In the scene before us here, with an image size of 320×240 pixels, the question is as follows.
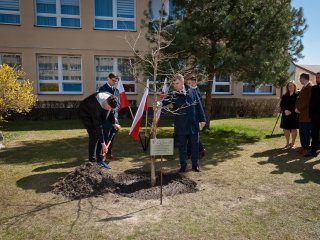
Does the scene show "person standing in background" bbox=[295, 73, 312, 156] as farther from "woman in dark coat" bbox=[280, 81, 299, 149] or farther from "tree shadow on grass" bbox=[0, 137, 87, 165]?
"tree shadow on grass" bbox=[0, 137, 87, 165]

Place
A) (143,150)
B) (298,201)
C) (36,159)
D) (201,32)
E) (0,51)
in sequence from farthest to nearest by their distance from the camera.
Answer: (0,51)
(201,32)
(143,150)
(36,159)
(298,201)

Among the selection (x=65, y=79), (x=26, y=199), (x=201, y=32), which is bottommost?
(x=26, y=199)

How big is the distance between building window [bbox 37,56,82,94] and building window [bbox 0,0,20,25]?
2.26 metres

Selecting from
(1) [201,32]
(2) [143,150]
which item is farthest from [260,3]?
(2) [143,150]

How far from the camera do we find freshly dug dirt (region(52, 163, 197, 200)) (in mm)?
5137

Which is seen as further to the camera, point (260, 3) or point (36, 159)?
point (260, 3)

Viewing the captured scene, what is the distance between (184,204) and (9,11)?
15620 mm

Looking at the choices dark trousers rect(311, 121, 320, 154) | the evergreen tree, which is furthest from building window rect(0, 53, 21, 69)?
dark trousers rect(311, 121, 320, 154)

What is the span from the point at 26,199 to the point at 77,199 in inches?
30.4

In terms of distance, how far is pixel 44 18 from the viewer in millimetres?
16703

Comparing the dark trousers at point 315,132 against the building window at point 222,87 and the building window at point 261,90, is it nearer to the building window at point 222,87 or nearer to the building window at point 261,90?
the building window at point 222,87

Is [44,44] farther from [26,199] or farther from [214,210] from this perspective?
[214,210]

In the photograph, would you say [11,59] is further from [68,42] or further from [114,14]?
[114,14]

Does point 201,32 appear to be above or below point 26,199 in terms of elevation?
above
